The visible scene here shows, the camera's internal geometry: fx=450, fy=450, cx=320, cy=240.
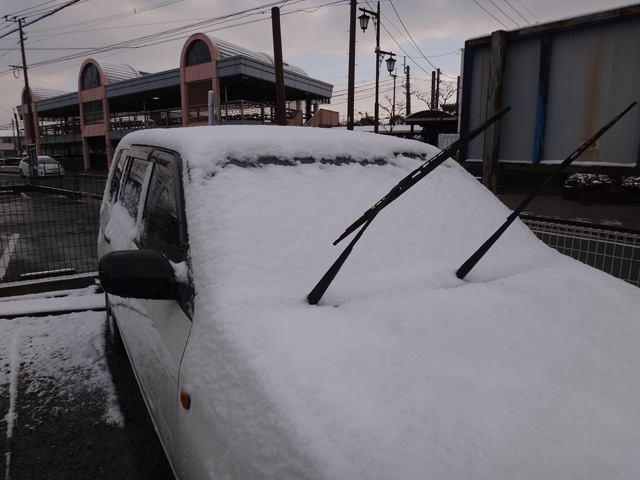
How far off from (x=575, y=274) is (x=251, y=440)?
1.70 m

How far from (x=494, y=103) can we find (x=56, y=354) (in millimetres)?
4422

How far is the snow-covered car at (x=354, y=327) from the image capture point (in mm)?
1063

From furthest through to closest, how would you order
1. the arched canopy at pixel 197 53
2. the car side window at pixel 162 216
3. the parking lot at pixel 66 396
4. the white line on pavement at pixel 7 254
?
the arched canopy at pixel 197 53
the white line on pavement at pixel 7 254
the parking lot at pixel 66 396
the car side window at pixel 162 216

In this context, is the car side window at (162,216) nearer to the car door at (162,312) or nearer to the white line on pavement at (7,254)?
the car door at (162,312)

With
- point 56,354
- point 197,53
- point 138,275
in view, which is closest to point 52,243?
point 56,354

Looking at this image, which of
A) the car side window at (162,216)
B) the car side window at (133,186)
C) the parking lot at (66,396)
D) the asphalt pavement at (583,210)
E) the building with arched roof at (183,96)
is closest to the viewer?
the car side window at (162,216)

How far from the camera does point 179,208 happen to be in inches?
74.2

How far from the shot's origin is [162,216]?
2.14 metres

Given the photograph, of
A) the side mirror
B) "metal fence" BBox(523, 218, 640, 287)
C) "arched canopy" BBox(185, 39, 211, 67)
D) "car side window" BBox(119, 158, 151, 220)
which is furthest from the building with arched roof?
the side mirror

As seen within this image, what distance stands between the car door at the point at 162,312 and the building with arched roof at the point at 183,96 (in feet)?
61.2

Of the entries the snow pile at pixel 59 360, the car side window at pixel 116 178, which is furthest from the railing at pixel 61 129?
the car side window at pixel 116 178

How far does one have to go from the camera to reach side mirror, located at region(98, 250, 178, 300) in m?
1.57

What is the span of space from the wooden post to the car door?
3.21 meters

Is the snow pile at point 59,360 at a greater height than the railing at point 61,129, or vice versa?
the railing at point 61,129
